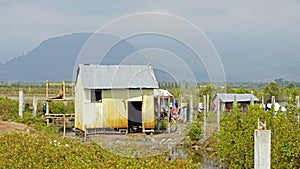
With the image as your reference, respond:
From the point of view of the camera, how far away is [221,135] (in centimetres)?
888

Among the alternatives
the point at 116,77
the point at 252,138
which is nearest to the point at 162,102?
the point at 116,77

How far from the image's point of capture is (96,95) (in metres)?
15.7

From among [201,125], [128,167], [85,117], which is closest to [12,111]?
[85,117]

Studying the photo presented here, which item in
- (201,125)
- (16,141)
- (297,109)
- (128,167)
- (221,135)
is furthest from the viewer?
(201,125)

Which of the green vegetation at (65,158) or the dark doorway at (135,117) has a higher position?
the dark doorway at (135,117)

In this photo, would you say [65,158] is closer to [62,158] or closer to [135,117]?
[62,158]

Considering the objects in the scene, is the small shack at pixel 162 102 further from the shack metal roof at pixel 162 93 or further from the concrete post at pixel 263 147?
the concrete post at pixel 263 147

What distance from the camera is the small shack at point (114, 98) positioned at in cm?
970

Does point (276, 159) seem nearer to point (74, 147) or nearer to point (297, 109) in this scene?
point (297, 109)

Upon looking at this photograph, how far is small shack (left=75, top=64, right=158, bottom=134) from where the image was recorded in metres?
9.70

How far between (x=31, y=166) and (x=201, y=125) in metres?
8.44

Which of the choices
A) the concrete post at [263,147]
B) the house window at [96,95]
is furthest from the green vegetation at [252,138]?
the house window at [96,95]

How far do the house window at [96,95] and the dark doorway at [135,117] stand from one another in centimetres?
Answer: 327

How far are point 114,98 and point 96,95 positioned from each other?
5.19 m
